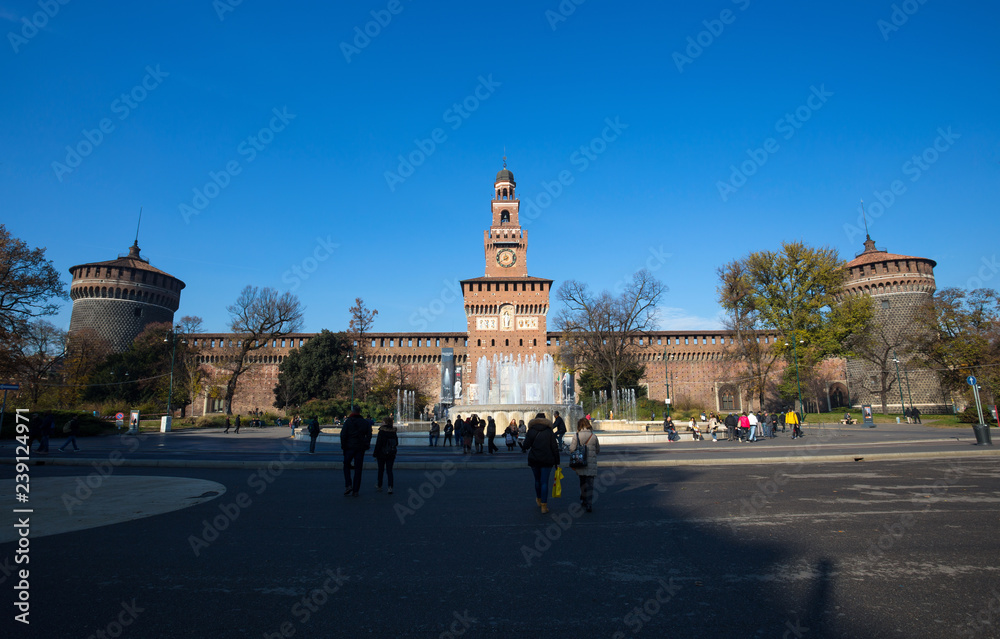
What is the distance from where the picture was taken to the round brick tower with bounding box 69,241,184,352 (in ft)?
183

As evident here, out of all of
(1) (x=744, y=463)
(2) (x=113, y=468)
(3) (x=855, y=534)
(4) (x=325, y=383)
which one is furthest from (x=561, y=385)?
(3) (x=855, y=534)

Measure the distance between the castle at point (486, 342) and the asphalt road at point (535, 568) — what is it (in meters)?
48.2

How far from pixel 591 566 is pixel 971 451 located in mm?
13798

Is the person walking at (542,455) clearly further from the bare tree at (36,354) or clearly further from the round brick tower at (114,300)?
the round brick tower at (114,300)

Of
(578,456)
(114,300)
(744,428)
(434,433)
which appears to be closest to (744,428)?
(744,428)

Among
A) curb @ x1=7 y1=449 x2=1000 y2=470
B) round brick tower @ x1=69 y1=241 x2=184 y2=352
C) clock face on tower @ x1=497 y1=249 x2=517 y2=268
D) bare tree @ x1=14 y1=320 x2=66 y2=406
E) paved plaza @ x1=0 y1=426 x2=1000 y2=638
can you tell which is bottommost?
curb @ x1=7 y1=449 x2=1000 y2=470

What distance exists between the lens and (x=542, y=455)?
690cm

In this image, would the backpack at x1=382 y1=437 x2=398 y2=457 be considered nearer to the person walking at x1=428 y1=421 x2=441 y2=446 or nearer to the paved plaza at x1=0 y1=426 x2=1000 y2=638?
the paved plaza at x1=0 y1=426 x2=1000 y2=638

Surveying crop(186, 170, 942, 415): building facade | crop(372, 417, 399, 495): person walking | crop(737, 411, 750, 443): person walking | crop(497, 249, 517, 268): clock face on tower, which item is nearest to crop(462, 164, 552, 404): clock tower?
crop(186, 170, 942, 415): building facade

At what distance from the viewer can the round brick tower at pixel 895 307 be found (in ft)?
163

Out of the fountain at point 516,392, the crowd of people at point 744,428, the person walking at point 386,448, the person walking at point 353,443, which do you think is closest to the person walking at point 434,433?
the fountain at point 516,392

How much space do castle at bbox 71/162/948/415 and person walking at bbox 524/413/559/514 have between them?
47.7 meters

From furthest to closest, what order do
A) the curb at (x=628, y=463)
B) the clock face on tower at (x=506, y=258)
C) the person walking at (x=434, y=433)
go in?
the clock face on tower at (x=506, y=258) < the person walking at (x=434, y=433) < the curb at (x=628, y=463)

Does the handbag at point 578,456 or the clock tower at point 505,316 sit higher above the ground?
the clock tower at point 505,316
